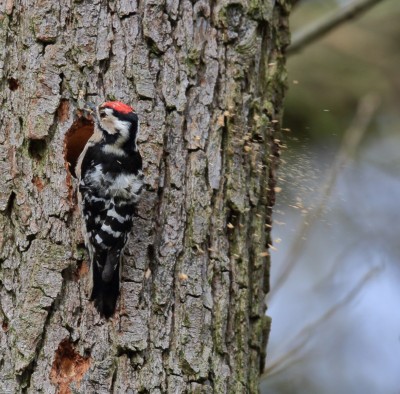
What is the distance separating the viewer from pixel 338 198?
5.36 metres

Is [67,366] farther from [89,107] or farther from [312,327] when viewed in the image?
[312,327]

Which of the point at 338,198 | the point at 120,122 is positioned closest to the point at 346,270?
the point at 338,198

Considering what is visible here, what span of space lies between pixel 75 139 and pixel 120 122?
44 centimetres

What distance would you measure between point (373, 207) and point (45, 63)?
3843 millimetres

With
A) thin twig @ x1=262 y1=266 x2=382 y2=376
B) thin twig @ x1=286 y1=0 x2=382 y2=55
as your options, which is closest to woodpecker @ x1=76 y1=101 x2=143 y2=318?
thin twig @ x1=262 y1=266 x2=382 y2=376

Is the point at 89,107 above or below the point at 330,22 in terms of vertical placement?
below

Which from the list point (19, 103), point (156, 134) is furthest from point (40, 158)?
point (156, 134)

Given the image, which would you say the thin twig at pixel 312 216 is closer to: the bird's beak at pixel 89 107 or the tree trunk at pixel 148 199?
the tree trunk at pixel 148 199

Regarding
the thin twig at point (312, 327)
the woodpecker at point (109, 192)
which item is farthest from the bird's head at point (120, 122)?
the thin twig at point (312, 327)

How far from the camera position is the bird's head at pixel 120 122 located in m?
3.21

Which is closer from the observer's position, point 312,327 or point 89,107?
point 89,107

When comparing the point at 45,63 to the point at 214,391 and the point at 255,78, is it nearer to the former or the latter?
the point at 255,78

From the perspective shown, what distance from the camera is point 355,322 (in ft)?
23.6

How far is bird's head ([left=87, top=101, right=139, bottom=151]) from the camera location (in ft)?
10.5
